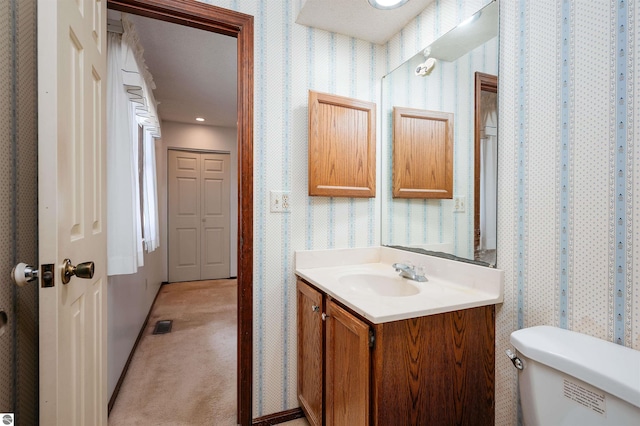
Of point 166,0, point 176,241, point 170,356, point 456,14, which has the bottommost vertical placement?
point 170,356

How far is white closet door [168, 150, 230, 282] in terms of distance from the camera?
448 cm

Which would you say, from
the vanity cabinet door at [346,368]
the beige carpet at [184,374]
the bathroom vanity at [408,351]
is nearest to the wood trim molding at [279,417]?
the beige carpet at [184,374]

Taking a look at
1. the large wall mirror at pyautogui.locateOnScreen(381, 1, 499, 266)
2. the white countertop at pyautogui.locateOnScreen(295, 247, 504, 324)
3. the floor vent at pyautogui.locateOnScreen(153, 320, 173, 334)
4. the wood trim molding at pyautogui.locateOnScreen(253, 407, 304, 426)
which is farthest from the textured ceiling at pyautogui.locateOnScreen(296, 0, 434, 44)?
the floor vent at pyautogui.locateOnScreen(153, 320, 173, 334)

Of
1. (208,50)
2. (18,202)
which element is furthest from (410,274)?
(208,50)

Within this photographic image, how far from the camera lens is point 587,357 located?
0.74 meters

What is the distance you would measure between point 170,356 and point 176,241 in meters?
2.51

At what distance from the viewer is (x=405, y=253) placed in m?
1.64

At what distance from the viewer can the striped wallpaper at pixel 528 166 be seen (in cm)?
82

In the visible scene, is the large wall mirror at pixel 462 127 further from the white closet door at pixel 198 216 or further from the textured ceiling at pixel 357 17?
the white closet door at pixel 198 216

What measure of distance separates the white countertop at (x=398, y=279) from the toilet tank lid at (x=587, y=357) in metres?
0.24

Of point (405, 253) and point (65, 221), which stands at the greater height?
point (65, 221)

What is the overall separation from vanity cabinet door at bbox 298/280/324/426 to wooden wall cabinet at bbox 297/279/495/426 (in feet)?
0.27

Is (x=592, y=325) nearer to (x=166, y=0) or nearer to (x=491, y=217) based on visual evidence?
(x=491, y=217)

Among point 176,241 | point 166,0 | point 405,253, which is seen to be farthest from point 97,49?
point 176,241
